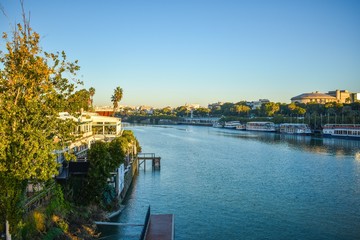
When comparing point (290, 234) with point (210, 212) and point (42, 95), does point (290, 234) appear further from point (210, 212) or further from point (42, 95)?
point (42, 95)

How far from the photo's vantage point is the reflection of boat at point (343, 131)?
360 ft

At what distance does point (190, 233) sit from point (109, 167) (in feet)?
25.0

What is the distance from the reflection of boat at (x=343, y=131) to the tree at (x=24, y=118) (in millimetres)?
111379

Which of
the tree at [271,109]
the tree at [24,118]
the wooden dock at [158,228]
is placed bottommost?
the wooden dock at [158,228]

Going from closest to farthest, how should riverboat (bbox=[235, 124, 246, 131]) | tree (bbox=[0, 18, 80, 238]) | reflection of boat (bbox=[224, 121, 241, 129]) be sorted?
tree (bbox=[0, 18, 80, 238]) → riverboat (bbox=[235, 124, 246, 131]) → reflection of boat (bbox=[224, 121, 241, 129])

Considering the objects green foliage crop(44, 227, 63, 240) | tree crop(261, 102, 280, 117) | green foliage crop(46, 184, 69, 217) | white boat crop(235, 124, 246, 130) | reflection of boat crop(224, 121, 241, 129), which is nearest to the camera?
green foliage crop(44, 227, 63, 240)

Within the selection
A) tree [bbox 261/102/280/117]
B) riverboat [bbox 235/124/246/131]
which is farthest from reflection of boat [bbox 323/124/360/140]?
tree [bbox 261/102/280/117]

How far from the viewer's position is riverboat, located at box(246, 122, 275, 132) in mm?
153900

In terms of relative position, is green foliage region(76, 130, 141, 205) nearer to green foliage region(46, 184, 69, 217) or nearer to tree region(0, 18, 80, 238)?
green foliage region(46, 184, 69, 217)

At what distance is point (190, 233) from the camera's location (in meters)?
24.7

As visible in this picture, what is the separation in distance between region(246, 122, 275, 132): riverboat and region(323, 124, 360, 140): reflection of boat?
33550 millimetres

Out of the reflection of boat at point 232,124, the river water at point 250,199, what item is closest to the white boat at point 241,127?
the reflection of boat at point 232,124

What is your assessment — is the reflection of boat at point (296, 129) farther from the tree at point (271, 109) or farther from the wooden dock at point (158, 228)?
the wooden dock at point (158, 228)

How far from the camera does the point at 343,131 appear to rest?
113375 millimetres
